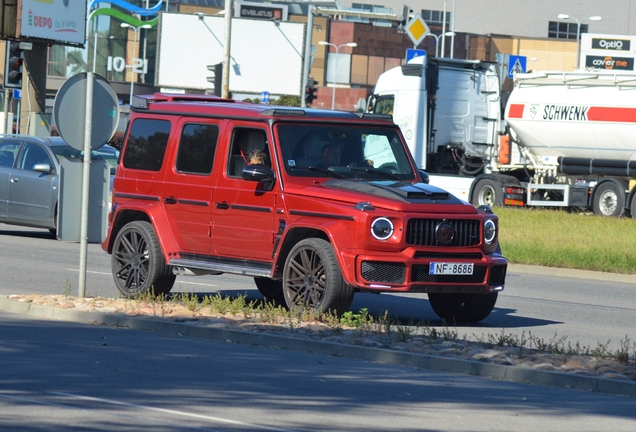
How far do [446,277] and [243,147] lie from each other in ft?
8.45

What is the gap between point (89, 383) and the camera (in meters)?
7.90

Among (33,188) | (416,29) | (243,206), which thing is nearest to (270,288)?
(243,206)

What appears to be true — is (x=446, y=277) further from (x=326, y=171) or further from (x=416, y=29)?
(x=416, y=29)

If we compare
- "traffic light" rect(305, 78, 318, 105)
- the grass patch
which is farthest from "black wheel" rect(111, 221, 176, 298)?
"traffic light" rect(305, 78, 318, 105)

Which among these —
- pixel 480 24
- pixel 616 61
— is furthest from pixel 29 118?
pixel 480 24

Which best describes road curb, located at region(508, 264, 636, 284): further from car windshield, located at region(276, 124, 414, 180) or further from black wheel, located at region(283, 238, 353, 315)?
black wheel, located at region(283, 238, 353, 315)

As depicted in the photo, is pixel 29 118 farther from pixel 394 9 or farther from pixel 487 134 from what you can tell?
pixel 394 9

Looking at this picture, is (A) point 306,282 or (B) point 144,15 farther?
(B) point 144,15

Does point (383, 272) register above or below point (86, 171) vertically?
below

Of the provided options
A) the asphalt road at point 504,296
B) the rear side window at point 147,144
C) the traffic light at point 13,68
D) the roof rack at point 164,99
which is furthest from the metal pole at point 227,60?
the rear side window at point 147,144

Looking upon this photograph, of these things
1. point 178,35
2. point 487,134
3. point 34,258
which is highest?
point 178,35

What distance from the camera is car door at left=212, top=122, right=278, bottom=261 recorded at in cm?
1197

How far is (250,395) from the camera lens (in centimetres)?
770

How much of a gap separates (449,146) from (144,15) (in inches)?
2181
